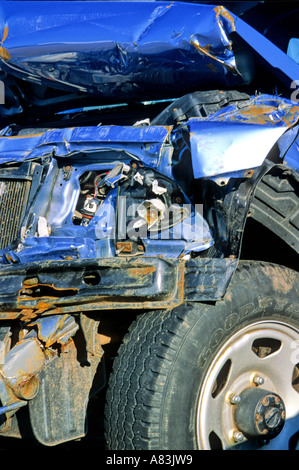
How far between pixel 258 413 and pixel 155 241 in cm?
100

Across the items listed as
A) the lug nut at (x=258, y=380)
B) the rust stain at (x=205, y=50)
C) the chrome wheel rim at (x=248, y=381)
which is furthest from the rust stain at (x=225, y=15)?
the lug nut at (x=258, y=380)

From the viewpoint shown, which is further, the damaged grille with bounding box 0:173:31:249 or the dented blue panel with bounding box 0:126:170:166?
the damaged grille with bounding box 0:173:31:249

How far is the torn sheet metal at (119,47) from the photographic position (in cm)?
361

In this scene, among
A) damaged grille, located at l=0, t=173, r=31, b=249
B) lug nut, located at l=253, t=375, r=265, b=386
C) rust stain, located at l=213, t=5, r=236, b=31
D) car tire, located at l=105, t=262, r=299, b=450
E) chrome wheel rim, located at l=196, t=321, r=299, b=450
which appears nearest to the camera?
car tire, located at l=105, t=262, r=299, b=450

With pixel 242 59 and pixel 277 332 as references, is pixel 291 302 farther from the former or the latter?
pixel 242 59

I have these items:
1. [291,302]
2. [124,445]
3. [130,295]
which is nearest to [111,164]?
[130,295]

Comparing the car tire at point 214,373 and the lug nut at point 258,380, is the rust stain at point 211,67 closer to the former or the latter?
the car tire at point 214,373

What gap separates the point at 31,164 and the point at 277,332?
1.71 meters

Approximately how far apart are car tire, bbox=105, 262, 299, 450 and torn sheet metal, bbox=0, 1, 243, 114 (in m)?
1.26

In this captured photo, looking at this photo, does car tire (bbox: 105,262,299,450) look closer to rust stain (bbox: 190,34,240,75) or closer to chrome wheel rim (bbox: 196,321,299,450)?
chrome wheel rim (bbox: 196,321,299,450)

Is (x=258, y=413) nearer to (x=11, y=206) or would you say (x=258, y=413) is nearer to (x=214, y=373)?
(x=214, y=373)

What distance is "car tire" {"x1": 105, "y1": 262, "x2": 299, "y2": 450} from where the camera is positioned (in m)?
2.91

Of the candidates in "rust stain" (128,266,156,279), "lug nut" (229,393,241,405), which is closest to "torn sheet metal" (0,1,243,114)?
"rust stain" (128,266,156,279)

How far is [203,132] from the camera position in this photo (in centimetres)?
318
